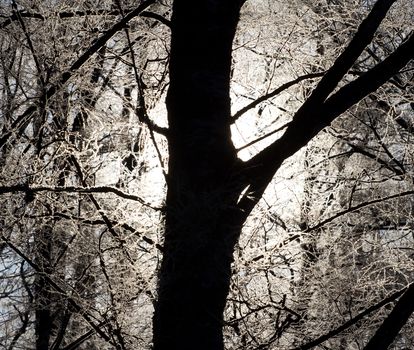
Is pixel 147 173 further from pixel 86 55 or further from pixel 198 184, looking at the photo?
pixel 198 184

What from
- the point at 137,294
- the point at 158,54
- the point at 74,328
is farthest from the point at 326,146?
the point at 74,328

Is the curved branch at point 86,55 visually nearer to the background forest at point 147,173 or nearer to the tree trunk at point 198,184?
the background forest at point 147,173

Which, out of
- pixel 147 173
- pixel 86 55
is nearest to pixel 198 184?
pixel 147 173

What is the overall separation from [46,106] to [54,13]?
2.53 ft

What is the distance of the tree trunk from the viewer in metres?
2.61

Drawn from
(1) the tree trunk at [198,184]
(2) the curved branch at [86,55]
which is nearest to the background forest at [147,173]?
(2) the curved branch at [86,55]

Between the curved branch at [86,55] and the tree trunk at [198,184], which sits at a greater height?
the curved branch at [86,55]

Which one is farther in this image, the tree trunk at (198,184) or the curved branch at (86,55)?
the curved branch at (86,55)

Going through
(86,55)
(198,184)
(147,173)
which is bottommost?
(198,184)

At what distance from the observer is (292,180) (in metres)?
4.18

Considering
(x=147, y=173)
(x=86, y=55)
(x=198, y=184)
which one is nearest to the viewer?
(x=198, y=184)

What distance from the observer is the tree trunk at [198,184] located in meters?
2.61

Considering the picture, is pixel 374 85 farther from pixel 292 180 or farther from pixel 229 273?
pixel 292 180

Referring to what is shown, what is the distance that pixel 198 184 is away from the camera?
8.85ft
